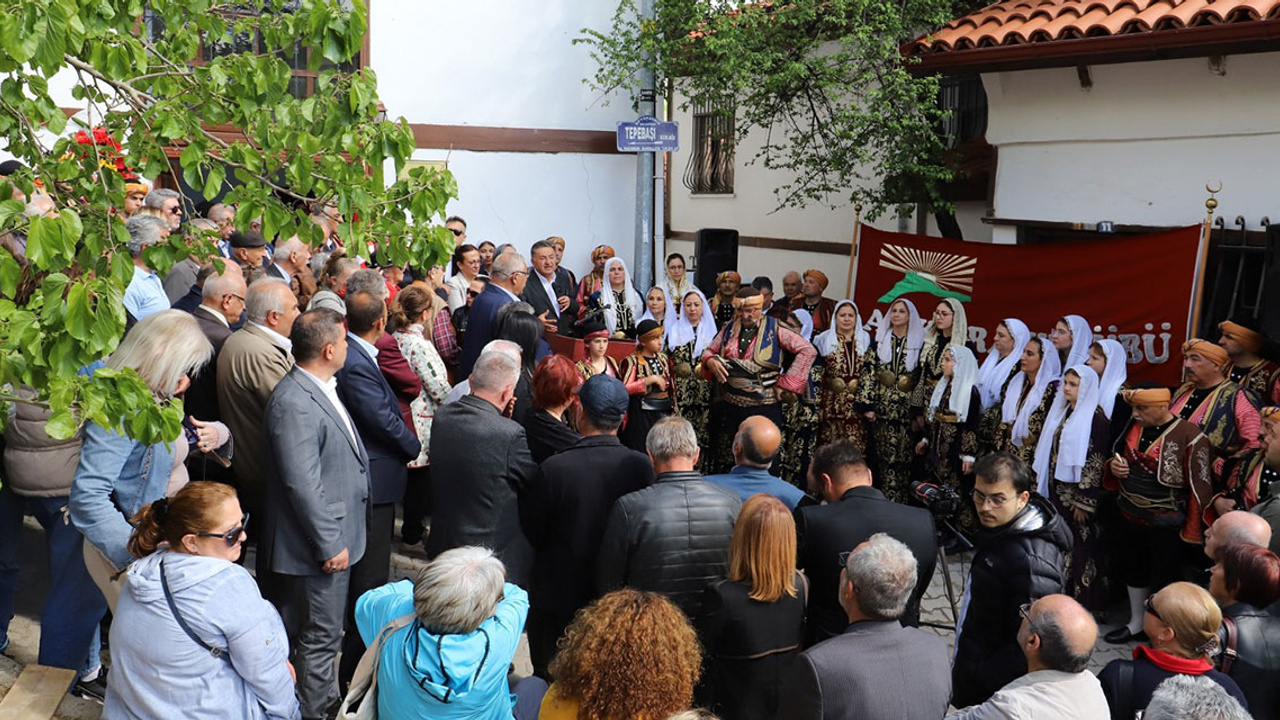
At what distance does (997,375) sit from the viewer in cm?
782

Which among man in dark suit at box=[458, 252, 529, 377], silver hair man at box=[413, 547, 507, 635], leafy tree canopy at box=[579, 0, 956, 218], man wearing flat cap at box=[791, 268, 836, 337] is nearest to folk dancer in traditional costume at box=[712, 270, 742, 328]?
man wearing flat cap at box=[791, 268, 836, 337]

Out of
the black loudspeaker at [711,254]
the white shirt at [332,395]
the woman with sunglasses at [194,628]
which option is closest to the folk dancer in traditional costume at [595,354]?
the white shirt at [332,395]

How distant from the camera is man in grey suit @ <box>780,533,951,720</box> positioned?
11.5ft

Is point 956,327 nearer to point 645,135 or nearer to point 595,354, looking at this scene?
point 595,354

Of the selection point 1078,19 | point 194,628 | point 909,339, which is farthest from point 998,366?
point 194,628

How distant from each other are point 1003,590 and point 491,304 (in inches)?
180

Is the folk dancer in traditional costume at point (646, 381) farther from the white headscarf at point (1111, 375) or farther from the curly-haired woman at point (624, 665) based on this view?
the curly-haired woman at point (624, 665)

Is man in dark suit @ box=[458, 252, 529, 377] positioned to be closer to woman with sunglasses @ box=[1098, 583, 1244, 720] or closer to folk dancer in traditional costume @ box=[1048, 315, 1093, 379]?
folk dancer in traditional costume @ box=[1048, 315, 1093, 379]

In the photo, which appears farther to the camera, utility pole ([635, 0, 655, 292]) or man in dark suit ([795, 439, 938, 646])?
utility pole ([635, 0, 655, 292])

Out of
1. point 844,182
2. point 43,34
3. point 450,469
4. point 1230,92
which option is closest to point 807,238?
point 844,182

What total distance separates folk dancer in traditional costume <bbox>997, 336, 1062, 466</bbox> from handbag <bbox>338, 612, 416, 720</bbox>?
5.09m

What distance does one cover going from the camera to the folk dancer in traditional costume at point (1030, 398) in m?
7.34

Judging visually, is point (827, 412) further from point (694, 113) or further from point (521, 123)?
point (694, 113)

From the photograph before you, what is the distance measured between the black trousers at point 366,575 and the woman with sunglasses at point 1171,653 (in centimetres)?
323
